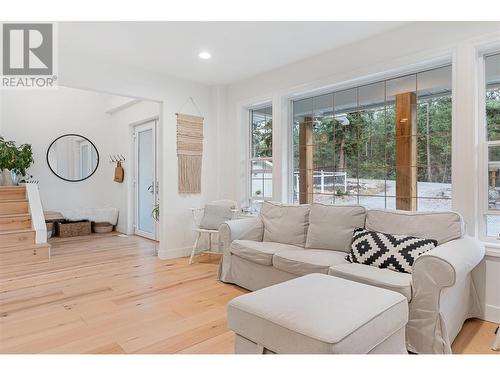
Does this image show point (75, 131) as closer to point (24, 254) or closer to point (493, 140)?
point (24, 254)

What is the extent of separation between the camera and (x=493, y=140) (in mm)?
2602

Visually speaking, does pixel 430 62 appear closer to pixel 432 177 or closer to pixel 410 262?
pixel 432 177

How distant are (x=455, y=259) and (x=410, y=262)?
0.35 m

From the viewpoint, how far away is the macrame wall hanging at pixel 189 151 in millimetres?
4535

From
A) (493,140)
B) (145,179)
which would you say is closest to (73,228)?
(145,179)

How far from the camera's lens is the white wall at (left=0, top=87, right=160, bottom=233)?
19.8 ft

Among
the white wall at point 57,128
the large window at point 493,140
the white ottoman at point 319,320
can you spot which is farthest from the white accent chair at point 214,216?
the white wall at point 57,128

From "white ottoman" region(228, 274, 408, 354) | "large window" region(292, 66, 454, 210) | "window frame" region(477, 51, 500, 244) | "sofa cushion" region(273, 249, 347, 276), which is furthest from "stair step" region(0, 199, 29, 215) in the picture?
"window frame" region(477, 51, 500, 244)

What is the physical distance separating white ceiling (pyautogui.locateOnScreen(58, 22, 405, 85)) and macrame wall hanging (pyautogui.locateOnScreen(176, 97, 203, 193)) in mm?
778

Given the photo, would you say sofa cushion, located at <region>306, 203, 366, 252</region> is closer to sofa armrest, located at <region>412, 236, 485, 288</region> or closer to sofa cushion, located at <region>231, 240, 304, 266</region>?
sofa cushion, located at <region>231, 240, 304, 266</region>

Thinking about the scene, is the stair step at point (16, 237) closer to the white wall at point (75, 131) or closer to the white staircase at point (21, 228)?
the white staircase at point (21, 228)

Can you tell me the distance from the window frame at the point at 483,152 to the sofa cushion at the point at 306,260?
3.73ft

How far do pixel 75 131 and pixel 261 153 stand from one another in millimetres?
4317

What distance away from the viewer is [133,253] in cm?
475
